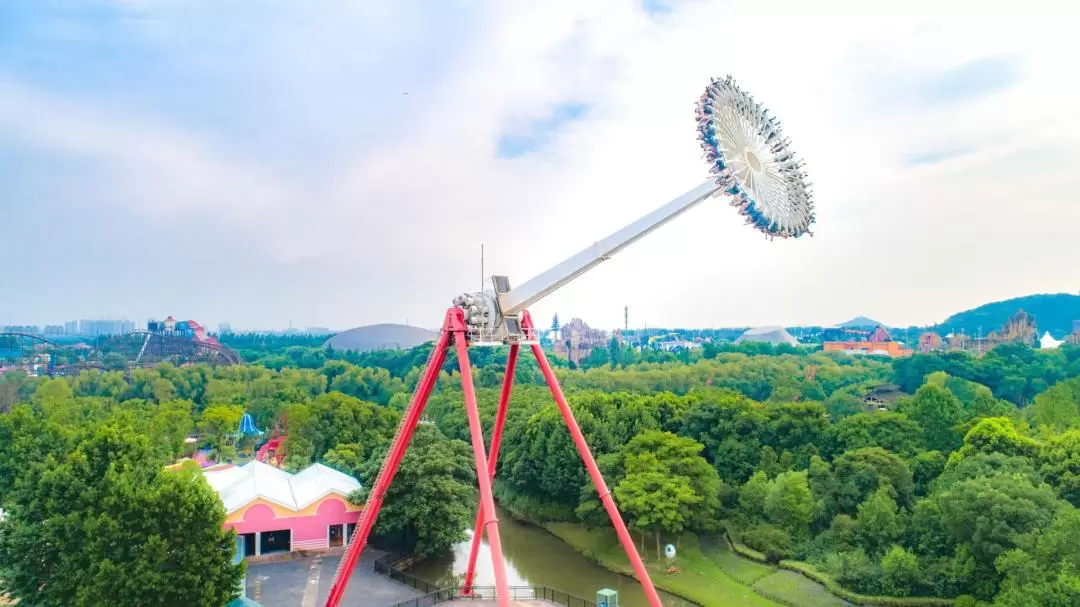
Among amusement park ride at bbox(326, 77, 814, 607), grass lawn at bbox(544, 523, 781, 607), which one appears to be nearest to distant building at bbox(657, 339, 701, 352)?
grass lawn at bbox(544, 523, 781, 607)

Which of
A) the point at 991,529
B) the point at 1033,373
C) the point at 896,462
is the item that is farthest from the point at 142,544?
the point at 1033,373

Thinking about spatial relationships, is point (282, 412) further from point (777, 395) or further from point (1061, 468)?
point (1061, 468)

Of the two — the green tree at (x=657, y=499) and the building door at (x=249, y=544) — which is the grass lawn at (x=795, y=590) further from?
the building door at (x=249, y=544)

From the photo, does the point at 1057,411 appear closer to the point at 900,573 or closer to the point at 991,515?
the point at 991,515

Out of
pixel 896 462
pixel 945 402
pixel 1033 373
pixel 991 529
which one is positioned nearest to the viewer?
pixel 991 529

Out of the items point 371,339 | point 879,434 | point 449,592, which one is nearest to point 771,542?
point 879,434

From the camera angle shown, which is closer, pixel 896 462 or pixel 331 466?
pixel 896 462
